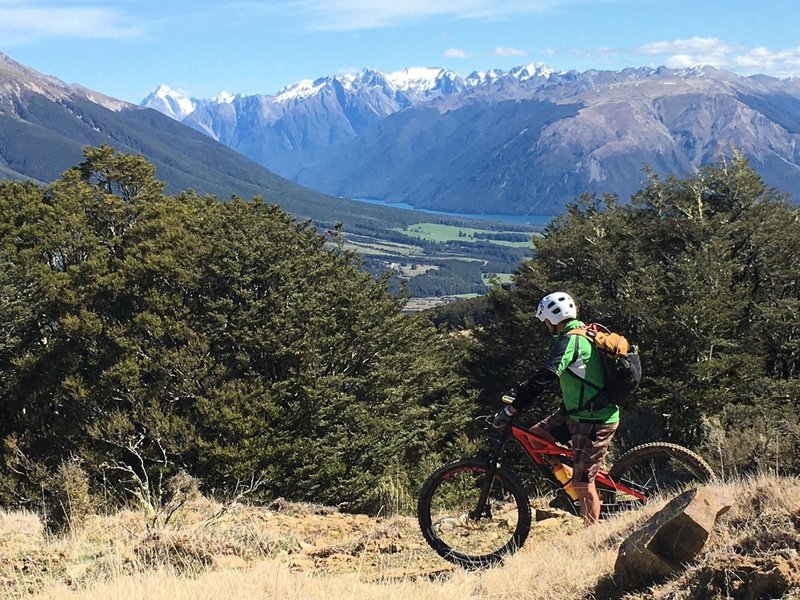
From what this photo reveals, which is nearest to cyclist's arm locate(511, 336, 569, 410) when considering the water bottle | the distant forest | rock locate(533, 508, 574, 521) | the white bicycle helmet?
the white bicycle helmet

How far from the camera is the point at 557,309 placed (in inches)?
256

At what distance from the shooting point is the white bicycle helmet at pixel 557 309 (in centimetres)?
648

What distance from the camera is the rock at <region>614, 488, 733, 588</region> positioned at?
15.8 feet

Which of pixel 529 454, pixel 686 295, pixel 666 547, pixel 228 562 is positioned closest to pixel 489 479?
pixel 529 454

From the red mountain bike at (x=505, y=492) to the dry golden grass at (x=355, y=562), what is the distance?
0.24 meters

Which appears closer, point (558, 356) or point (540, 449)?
point (558, 356)

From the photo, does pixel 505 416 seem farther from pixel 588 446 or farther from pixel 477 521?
pixel 477 521

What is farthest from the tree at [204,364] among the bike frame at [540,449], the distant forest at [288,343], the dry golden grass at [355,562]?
the bike frame at [540,449]

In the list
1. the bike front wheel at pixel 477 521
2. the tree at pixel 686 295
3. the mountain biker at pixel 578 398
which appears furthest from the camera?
the tree at pixel 686 295

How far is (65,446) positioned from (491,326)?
19.0 m

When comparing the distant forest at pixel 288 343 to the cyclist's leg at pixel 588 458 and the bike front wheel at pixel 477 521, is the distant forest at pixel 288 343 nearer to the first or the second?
the bike front wheel at pixel 477 521

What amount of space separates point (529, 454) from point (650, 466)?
140cm

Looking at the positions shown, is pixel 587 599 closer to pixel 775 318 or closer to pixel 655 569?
pixel 655 569

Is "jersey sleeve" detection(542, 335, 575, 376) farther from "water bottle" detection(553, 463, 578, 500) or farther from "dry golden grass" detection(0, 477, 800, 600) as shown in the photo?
"dry golden grass" detection(0, 477, 800, 600)
